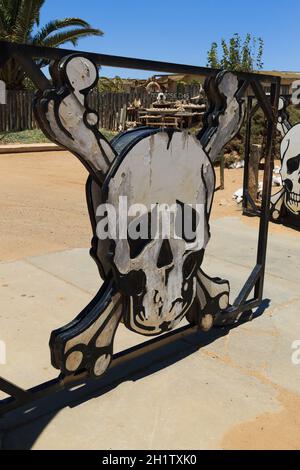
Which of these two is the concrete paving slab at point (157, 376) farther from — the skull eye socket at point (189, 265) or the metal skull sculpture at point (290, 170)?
the metal skull sculpture at point (290, 170)

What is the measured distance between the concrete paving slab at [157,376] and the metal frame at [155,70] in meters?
0.16

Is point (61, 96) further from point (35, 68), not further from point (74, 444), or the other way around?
point (74, 444)

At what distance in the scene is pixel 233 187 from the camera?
1075 cm

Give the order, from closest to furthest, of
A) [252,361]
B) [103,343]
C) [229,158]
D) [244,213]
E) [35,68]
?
[35,68] < [103,343] < [252,361] < [244,213] < [229,158]

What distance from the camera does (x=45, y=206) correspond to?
816 centimetres

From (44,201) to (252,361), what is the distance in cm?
598

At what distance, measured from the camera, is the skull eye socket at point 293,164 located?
6976 mm

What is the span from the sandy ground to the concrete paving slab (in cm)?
106

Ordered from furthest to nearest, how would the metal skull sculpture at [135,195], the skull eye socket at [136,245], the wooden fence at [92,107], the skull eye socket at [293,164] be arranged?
the wooden fence at [92,107]
the skull eye socket at [293,164]
the skull eye socket at [136,245]
the metal skull sculpture at [135,195]

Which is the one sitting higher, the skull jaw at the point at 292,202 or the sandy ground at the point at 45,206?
the skull jaw at the point at 292,202

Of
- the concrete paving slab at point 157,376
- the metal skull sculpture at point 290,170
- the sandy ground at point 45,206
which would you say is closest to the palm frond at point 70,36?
the sandy ground at point 45,206

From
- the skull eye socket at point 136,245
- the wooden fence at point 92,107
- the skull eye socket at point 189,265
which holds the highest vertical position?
the wooden fence at point 92,107

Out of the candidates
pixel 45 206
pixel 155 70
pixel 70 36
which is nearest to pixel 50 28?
pixel 70 36
